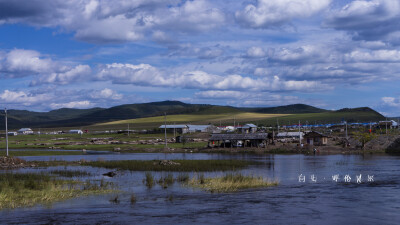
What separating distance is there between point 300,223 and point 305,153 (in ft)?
239

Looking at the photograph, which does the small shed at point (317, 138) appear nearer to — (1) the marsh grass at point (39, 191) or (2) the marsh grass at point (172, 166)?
(2) the marsh grass at point (172, 166)

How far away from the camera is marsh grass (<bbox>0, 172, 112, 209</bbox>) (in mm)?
31734

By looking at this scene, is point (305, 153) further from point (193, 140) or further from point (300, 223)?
point (300, 223)

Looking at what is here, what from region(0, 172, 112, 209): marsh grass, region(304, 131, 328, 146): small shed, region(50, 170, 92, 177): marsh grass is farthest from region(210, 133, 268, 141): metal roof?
region(0, 172, 112, 209): marsh grass

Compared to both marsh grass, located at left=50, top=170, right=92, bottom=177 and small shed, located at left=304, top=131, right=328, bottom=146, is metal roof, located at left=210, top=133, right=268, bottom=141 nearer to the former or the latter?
small shed, located at left=304, top=131, right=328, bottom=146

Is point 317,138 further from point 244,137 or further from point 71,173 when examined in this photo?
point 71,173

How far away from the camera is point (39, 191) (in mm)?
35188

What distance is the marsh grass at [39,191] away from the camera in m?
31.7

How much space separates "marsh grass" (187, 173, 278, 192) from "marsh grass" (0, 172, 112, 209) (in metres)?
8.07

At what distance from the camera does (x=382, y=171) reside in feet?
179

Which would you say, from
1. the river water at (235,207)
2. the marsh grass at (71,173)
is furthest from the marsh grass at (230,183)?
the marsh grass at (71,173)

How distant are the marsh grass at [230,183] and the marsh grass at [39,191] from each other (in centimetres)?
807

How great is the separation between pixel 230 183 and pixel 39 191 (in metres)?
15.6

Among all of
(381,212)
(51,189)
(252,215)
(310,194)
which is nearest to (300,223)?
(252,215)
